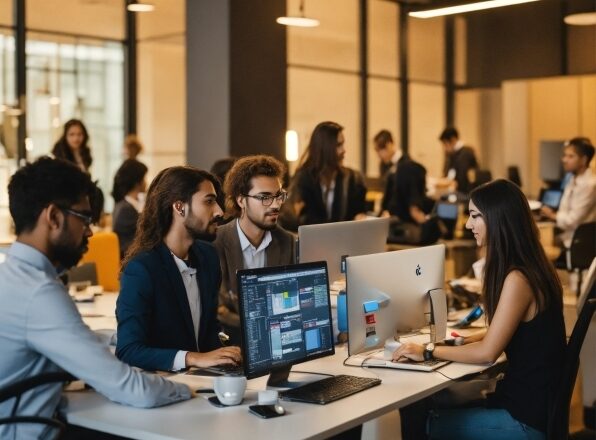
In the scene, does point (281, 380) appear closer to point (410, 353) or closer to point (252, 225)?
point (410, 353)

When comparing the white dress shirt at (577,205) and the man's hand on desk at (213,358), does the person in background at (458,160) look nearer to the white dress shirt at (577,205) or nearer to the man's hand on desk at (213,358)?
the white dress shirt at (577,205)

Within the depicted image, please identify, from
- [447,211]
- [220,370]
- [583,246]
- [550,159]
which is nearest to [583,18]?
[447,211]

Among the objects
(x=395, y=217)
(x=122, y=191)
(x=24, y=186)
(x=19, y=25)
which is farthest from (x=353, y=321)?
(x=19, y=25)

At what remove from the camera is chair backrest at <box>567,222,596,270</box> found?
24.9ft

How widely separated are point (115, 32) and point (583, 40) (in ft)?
22.5

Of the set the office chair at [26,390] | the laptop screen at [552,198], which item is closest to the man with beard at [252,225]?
the office chair at [26,390]

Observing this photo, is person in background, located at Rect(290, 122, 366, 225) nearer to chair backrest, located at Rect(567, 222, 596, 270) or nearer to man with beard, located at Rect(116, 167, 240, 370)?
chair backrest, located at Rect(567, 222, 596, 270)

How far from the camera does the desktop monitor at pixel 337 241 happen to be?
4.29 m

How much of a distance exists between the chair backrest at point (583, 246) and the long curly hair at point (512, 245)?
4.26 meters

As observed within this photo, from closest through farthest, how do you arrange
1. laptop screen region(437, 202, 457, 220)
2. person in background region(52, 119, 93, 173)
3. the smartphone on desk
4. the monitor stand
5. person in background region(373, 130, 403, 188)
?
the smartphone on desk → the monitor stand → person in background region(52, 119, 93, 173) → laptop screen region(437, 202, 457, 220) → person in background region(373, 130, 403, 188)

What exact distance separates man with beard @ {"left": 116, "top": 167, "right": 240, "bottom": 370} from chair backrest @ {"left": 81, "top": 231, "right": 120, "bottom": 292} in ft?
8.03

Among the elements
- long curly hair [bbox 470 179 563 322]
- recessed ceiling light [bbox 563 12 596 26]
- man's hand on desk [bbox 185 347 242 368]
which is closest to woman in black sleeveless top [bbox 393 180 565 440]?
long curly hair [bbox 470 179 563 322]

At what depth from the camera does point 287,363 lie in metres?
3.18

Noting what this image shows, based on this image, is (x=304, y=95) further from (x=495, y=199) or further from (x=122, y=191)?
(x=495, y=199)
